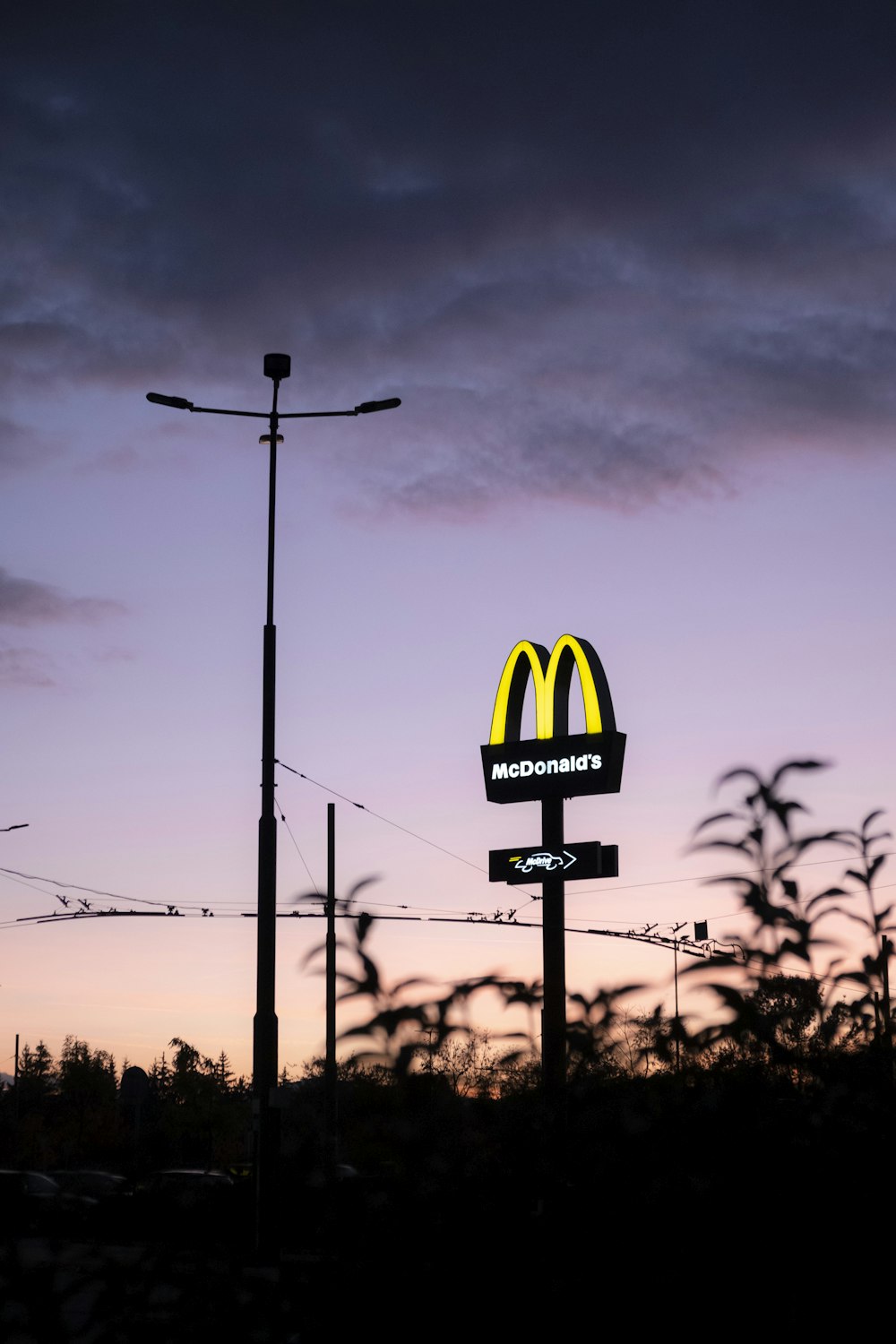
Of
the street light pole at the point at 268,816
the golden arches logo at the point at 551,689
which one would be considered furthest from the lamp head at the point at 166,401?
the golden arches logo at the point at 551,689

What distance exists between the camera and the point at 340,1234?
3.97 m

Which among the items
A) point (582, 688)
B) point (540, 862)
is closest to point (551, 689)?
point (582, 688)

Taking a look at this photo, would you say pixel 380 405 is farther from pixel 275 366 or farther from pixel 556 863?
pixel 556 863

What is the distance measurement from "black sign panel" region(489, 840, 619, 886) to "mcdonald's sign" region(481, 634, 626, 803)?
1.14m

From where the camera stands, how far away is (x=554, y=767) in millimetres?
31484

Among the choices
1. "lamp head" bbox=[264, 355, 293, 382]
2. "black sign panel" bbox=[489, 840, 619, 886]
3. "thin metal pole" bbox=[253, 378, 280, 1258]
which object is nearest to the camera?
"thin metal pole" bbox=[253, 378, 280, 1258]

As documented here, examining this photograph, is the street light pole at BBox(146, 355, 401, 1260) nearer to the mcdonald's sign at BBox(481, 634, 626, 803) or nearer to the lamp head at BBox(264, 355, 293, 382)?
the lamp head at BBox(264, 355, 293, 382)

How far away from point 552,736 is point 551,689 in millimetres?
979

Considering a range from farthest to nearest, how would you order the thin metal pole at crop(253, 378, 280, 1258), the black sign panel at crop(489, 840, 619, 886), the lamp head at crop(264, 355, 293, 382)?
the black sign panel at crop(489, 840, 619, 886) → the lamp head at crop(264, 355, 293, 382) → the thin metal pole at crop(253, 378, 280, 1258)

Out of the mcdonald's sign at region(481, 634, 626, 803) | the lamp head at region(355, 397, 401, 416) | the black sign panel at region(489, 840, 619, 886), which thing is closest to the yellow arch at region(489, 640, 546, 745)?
the mcdonald's sign at region(481, 634, 626, 803)

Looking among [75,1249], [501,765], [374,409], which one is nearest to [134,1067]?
[501,765]

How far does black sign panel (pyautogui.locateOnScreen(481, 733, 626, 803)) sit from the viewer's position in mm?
30656

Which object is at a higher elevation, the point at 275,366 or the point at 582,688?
the point at 275,366

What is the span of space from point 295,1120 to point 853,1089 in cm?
149
